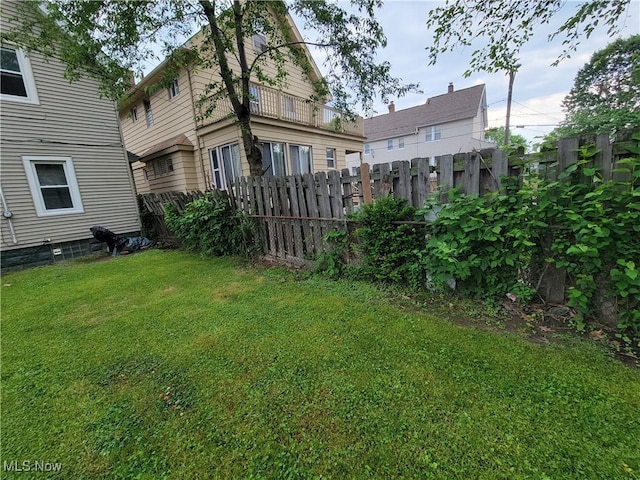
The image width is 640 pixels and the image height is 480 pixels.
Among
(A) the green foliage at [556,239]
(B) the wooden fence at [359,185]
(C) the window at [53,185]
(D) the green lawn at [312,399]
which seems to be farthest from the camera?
(C) the window at [53,185]

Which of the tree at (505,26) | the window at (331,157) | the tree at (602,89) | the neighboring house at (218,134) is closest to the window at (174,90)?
the neighboring house at (218,134)

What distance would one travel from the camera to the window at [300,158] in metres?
9.93

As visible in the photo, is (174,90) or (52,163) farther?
(174,90)

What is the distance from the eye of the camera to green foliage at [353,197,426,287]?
3.52m

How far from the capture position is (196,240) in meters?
6.89

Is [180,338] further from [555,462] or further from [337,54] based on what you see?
[337,54]

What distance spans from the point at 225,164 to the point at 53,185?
4.61m

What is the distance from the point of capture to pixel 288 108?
962 cm

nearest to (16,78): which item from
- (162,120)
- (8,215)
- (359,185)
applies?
(8,215)

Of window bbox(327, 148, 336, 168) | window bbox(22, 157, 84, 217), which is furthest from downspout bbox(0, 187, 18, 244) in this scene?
window bbox(327, 148, 336, 168)

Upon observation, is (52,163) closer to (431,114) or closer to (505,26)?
(505,26)

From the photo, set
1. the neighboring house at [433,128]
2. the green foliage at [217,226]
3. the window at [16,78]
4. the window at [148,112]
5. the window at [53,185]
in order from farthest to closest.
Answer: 1. the neighboring house at [433,128]
2. the window at [148,112]
3. the window at [53,185]
4. the window at [16,78]
5. the green foliage at [217,226]

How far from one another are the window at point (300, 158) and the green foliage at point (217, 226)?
436 cm

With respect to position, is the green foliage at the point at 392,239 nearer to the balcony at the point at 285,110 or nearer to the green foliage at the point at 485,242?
the green foliage at the point at 485,242
